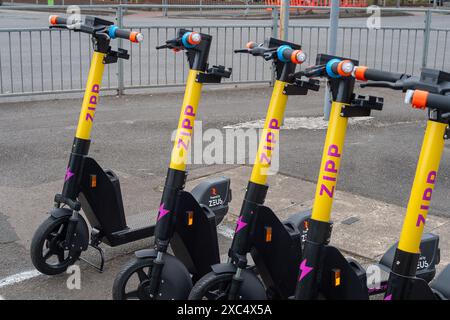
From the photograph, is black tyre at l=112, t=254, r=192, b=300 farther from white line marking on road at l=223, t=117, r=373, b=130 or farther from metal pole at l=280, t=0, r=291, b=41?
metal pole at l=280, t=0, r=291, b=41

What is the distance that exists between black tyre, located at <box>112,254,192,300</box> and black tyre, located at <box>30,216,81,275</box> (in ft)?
2.81

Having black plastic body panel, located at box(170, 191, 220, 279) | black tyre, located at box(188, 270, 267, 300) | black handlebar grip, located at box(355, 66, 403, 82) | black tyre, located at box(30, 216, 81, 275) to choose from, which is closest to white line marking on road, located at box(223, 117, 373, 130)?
black tyre, located at box(30, 216, 81, 275)

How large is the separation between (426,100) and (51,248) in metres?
2.91

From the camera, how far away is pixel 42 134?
28.8 ft

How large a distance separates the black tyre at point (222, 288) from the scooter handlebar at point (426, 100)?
1508mm

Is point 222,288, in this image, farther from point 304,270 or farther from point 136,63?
point 136,63

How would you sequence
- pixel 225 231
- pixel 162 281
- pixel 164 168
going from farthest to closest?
pixel 164 168 → pixel 225 231 → pixel 162 281

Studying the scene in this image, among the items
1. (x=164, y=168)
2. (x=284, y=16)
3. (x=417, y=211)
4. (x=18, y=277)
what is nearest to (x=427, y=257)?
(x=417, y=211)

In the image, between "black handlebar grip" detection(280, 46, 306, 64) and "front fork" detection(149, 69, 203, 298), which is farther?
"front fork" detection(149, 69, 203, 298)

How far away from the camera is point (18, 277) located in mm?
4734

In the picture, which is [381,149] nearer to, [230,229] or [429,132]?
[230,229]

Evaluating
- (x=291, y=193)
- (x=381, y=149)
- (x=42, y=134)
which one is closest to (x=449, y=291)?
(x=291, y=193)

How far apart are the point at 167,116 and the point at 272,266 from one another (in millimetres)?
6243

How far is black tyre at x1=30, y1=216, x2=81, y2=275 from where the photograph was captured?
460 centimetres
